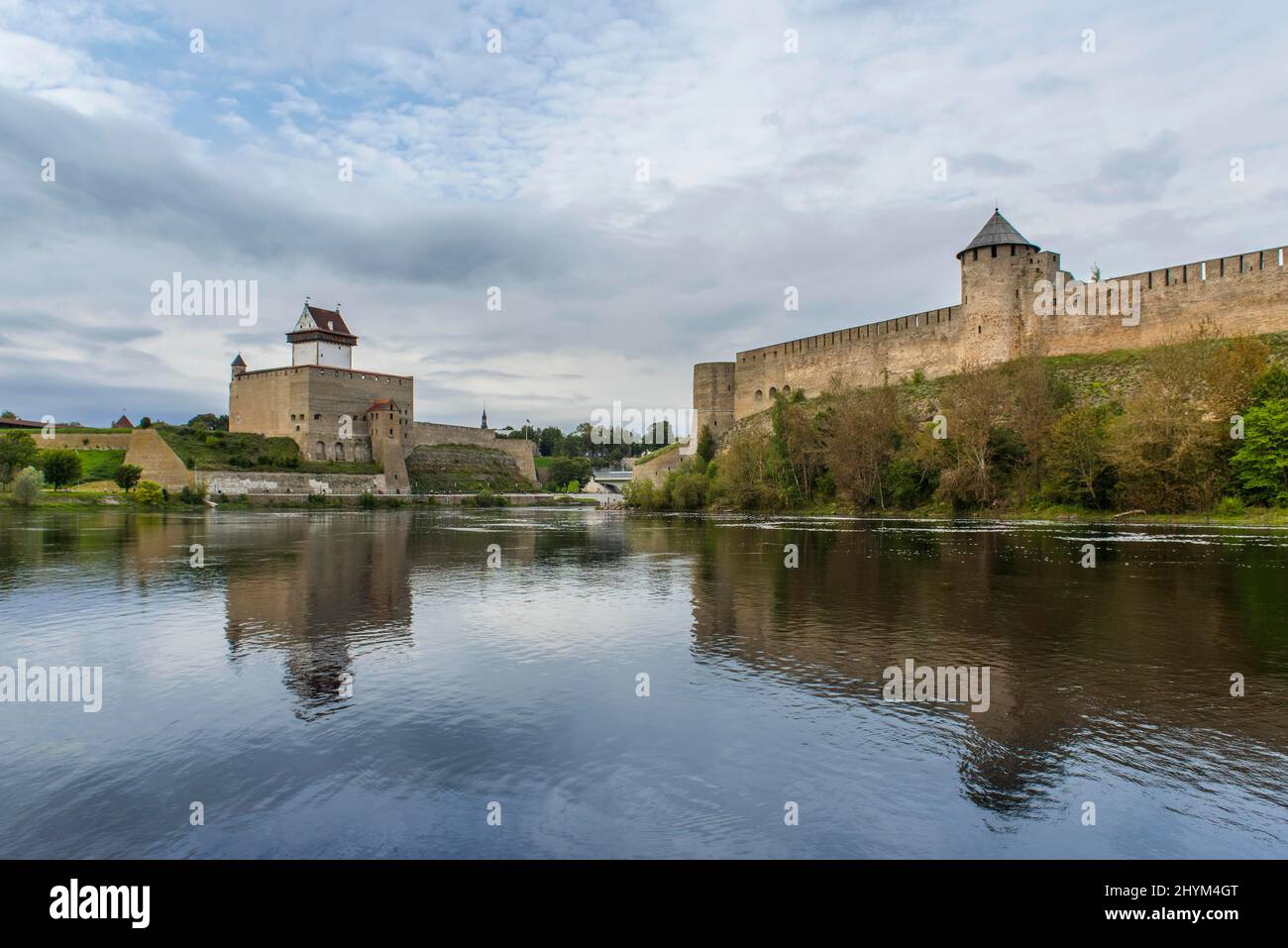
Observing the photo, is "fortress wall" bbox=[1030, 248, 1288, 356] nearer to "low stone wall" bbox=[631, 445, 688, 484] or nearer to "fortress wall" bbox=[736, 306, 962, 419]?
"fortress wall" bbox=[736, 306, 962, 419]

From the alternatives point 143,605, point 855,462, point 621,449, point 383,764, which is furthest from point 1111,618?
point 621,449

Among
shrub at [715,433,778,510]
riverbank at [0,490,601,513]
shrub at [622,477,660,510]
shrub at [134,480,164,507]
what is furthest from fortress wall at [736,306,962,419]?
shrub at [134,480,164,507]

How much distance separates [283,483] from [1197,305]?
63.2 m

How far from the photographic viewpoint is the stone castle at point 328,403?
72812 millimetres

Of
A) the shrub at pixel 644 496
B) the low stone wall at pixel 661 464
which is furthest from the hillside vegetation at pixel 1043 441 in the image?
the low stone wall at pixel 661 464

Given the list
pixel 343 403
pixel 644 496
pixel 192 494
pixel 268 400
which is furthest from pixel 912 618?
pixel 268 400

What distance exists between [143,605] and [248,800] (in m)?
9.07

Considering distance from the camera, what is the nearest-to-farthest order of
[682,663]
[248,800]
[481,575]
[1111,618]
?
[248,800]
[682,663]
[1111,618]
[481,575]

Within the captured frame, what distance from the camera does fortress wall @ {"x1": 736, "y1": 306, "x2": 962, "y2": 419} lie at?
161 ft

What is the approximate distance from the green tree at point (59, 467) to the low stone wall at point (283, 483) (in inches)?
323

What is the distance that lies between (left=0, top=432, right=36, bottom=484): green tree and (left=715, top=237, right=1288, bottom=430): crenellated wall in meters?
53.0

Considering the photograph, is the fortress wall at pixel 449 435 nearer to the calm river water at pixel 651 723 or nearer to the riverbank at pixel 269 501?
the riverbank at pixel 269 501
